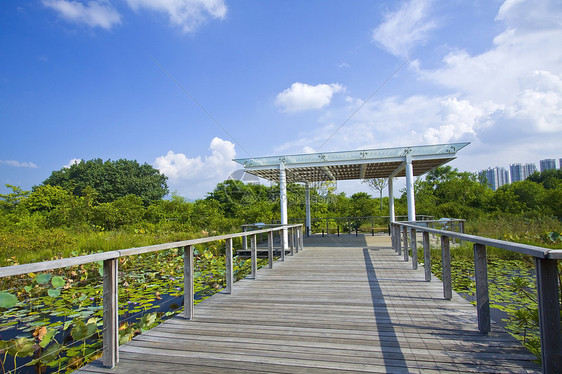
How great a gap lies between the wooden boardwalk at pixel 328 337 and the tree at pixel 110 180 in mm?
30308

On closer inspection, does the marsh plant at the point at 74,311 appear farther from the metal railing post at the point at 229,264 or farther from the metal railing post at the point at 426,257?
the metal railing post at the point at 426,257

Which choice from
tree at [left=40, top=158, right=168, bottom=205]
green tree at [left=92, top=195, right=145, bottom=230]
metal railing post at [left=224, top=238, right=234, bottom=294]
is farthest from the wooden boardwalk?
tree at [left=40, top=158, right=168, bottom=205]

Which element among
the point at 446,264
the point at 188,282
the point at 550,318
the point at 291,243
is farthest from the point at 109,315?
the point at 291,243

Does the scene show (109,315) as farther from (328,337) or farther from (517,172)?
(517,172)

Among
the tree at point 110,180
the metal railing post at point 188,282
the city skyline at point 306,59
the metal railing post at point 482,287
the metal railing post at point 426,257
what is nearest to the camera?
the metal railing post at point 482,287

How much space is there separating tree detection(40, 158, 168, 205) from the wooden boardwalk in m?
30.3

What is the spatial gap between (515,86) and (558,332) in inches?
321

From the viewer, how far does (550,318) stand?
159 cm

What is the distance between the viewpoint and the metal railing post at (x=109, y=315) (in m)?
2.09

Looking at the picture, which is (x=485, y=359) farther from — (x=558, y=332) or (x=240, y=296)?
(x=240, y=296)

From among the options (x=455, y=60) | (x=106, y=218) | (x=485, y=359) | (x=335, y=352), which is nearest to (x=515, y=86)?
(x=455, y=60)

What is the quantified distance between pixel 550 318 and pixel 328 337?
1.50m

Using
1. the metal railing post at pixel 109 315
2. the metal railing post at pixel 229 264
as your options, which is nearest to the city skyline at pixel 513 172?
the metal railing post at pixel 229 264

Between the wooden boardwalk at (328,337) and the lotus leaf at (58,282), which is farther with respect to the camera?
the lotus leaf at (58,282)
